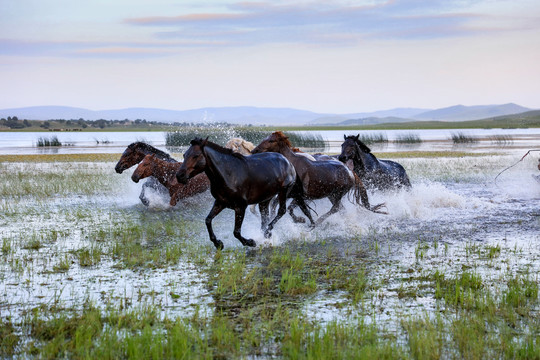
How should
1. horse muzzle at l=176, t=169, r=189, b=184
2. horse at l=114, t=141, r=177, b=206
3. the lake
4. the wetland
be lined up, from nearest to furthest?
the wetland, horse muzzle at l=176, t=169, r=189, b=184, horse at l=114, t=141, r=177, b=206, the lake

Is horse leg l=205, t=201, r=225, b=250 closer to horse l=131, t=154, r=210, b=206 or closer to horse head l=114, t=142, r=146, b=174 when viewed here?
horse l=131, t=154, r=210, b=206

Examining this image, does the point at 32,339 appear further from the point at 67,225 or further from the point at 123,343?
the point at 67,225

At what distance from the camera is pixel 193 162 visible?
7.99 m

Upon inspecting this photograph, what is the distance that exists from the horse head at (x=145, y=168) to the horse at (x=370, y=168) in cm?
383

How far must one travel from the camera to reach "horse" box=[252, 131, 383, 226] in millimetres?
9992

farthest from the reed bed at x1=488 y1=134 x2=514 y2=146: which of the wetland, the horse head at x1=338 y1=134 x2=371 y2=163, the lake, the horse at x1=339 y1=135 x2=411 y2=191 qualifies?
the horse head at x1=338 y1=134 x2=371 y2=163

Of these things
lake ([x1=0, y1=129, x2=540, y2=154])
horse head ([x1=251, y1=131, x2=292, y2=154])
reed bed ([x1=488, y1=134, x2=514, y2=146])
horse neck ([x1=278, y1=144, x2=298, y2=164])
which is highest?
horse head ([x1=251, y1=131, x2=292, y2=154])

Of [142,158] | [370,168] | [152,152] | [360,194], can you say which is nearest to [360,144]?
[370,168]

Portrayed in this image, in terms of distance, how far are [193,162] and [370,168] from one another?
5464mm

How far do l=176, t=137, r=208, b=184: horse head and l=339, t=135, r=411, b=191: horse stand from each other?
4.42m

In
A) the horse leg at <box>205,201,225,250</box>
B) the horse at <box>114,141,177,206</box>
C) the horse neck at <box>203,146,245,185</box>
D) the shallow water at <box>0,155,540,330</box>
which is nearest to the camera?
the shallow water at <box>0,155,540,330</box>

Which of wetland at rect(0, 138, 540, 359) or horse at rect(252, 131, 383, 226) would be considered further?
horse at rect(252, 131, 383, 226)

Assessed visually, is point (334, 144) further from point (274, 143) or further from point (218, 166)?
point (218, 166)

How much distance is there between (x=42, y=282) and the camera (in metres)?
6.90
